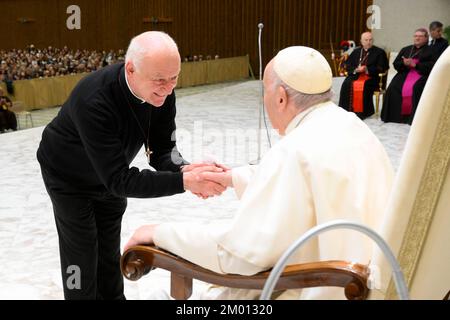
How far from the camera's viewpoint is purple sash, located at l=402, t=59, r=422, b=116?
9.43 meters

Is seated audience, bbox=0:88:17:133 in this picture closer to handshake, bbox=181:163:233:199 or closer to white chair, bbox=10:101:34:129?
white chair, bbox=10:101:34:129

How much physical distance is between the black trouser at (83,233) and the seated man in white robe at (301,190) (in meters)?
0.75

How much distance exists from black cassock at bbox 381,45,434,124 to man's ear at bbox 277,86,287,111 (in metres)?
7.68

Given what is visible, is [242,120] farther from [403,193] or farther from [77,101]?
[403,193]

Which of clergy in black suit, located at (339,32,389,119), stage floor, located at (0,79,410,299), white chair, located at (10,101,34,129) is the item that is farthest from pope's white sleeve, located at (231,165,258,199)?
white chair, located at (10,101,34,129)

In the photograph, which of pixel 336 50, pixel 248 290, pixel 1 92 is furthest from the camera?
pixel 336 50

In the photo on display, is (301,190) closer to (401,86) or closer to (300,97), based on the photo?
(300,97)

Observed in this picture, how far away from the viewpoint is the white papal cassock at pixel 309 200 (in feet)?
6.23

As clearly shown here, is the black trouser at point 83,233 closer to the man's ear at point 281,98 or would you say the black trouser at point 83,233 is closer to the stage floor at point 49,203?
the stage floor at point 49,203

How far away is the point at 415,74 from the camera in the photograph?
31.7 ft

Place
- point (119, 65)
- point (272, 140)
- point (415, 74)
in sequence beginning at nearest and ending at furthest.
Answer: point (119, 65) < point (272, 140) < point (415, 74)

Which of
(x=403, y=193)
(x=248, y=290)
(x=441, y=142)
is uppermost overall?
(x=441, y=142)

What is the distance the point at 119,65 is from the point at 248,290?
46.7 inches
